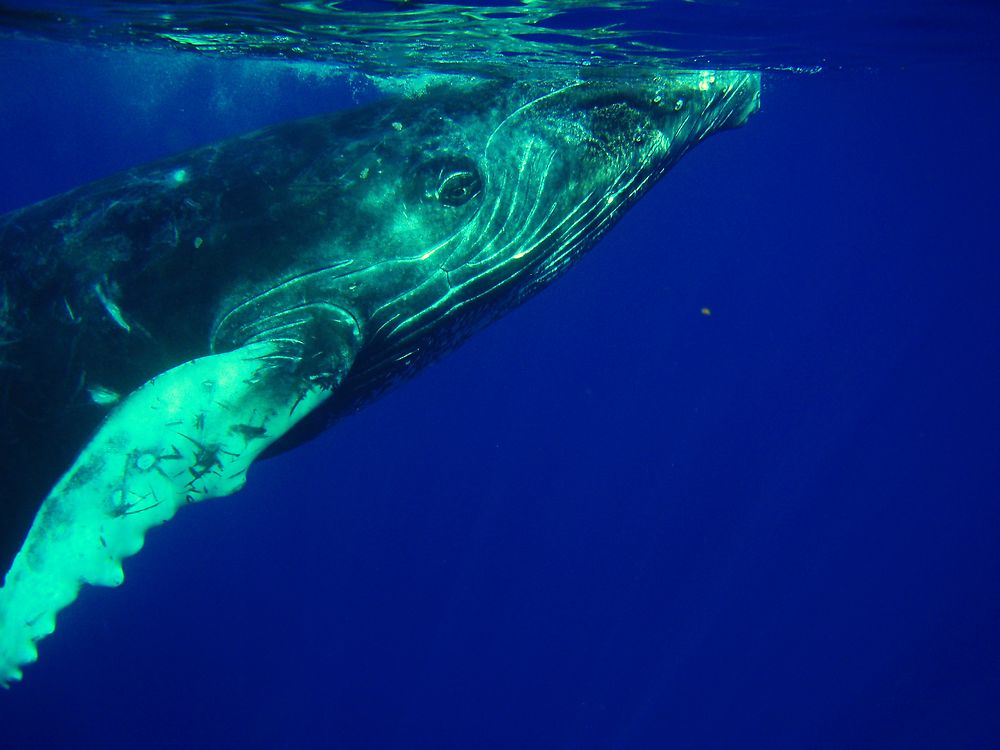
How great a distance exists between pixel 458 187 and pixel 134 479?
334 cm

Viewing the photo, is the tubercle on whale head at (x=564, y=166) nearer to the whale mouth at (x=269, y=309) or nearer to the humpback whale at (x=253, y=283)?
the humpback whale at (x=253, y=283)

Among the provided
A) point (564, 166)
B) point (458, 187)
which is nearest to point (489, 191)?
point (458, 187)

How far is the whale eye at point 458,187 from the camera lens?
5.62 metres

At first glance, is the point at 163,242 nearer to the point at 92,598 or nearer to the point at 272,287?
the point at 272,287

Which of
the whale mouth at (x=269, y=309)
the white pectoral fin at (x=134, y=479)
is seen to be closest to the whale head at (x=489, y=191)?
the whale mouth at (x=269, y=309)

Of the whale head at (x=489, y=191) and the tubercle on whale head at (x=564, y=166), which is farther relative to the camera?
the tubercle on whale head at (x=564, y=166)

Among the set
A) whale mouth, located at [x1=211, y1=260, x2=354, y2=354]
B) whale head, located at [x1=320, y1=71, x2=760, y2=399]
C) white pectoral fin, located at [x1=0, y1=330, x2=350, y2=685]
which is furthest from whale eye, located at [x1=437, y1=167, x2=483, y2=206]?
white pectoral fin, located at [x1=0, y1=330, x2=350, y2=685]

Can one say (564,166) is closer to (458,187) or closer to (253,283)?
(458,187)

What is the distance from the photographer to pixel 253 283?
507 cm

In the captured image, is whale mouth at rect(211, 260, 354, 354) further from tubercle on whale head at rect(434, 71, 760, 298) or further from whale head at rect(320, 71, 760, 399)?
tubercle on whale head at rect(434, 71, 760, 298)

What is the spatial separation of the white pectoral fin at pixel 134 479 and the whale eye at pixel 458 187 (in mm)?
2366

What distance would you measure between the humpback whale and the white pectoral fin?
0.01m

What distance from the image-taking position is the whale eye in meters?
5.62

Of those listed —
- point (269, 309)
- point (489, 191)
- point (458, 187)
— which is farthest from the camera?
point (489, 191)
